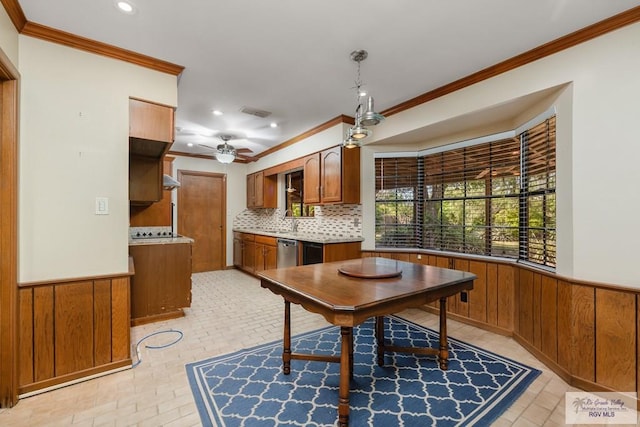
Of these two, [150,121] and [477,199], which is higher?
[150,121]

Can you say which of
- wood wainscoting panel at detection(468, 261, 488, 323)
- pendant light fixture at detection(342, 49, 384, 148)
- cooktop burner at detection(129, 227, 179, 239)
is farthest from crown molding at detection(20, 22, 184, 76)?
→ wood wainscoting panel at detection(468, 261, 488, 323)

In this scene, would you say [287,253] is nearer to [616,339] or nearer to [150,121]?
[150,121]

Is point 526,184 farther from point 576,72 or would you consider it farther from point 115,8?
point 115,8

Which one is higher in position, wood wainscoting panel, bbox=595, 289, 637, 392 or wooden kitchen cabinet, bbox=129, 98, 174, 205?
wooden kitchen cabinet, bbox=129, 98, 174, 205

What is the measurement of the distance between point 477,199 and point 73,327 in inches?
158

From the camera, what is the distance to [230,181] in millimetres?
6680

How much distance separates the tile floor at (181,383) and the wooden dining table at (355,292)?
679 millimetres

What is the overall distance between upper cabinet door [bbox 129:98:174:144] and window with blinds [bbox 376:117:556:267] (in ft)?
8.82

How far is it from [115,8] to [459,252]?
154 inches

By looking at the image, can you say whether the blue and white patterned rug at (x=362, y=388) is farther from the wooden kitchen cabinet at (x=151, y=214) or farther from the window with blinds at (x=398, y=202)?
the wooden kitchen cabinet at (x=151, y=214)

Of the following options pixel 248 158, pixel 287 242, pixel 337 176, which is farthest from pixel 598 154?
pixel 248 158

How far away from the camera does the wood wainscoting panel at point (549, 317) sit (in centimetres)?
234

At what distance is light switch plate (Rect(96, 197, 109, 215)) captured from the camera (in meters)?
2.26

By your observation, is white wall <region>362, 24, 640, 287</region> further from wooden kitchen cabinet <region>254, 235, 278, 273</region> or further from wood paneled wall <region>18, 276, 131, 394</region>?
wooden kitchen cabinet <region>254, 235, 278, 273</region>
